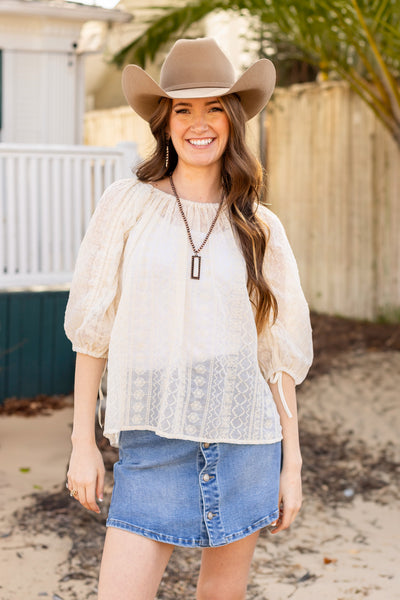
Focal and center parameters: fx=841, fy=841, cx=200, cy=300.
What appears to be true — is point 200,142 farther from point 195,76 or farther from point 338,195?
point 338,195

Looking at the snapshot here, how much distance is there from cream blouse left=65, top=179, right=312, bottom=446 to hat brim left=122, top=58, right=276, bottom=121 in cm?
28

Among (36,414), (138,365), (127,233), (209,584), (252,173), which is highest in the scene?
(252,173)

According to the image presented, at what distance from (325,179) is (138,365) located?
7213mm

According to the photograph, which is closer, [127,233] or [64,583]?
[127,233]

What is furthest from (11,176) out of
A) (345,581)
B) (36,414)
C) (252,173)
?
(252,173)

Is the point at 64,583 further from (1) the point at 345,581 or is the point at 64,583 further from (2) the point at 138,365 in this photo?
(2) the point at 138,365

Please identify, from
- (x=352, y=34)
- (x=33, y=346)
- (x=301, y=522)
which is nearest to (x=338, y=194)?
(x=352, y=34)

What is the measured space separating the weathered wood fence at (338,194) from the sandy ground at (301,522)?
2399 millimetres

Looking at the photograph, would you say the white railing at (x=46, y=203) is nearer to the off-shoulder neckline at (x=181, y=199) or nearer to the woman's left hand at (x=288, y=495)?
the off-shoulder neckline at (x=181, y=199)

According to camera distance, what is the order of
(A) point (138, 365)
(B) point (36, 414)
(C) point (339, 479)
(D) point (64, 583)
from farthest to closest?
1. (B) point (36, 414)
2. (C) point (339, 479)
3. (D) point (64, 583)
4. (A) point (138, 365)

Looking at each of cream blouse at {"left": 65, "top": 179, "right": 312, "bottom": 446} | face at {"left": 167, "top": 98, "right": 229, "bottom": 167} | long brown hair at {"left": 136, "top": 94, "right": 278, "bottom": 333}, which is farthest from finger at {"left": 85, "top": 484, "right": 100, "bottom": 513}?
face at {"left": 167, "top": 98, "right": 229, "bottom": 167}

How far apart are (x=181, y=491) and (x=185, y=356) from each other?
0.33 meters

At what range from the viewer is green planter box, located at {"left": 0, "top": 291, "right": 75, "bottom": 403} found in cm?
665

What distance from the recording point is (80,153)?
6.71m
